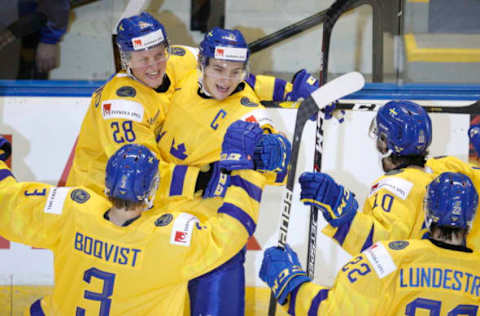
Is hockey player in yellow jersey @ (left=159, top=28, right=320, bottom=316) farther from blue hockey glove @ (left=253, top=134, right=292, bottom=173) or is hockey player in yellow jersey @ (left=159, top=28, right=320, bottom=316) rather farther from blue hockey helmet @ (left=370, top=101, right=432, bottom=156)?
blue hockey helmet @ (left=370, top=101, right=432, bottom=156)

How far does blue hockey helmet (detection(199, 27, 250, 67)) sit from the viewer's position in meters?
2.44

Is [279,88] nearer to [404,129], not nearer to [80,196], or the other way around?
[404,129]

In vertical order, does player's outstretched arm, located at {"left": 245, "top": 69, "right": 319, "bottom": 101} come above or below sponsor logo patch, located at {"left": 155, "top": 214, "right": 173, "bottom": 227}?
above

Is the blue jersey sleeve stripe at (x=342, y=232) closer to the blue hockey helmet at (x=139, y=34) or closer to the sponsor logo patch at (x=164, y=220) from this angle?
the sponsor logo patch at (x=164, y=220)

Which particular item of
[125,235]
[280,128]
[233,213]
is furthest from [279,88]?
[125,235]

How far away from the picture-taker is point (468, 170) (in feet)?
8.07

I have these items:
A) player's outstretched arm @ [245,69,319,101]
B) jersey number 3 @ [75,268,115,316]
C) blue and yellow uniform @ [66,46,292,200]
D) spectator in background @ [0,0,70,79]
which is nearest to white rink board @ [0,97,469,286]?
spectator in background @ [0,0,70,79]

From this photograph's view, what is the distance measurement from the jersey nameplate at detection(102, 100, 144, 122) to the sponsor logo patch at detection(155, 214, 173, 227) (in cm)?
51

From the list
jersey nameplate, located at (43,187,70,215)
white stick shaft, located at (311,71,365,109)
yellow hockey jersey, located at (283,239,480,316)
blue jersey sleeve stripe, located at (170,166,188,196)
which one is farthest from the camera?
blue jersey sleeve stripe, located at (170,166,188,196)

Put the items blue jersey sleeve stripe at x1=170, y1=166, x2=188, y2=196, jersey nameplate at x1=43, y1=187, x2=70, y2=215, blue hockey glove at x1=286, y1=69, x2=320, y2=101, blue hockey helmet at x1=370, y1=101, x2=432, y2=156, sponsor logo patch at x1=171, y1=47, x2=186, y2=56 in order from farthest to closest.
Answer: sponsor logo patch at x1=171, y1=47, x2=186, y2=56 < blue hockey glove at x1=286, y1=69, x2=320, y2=101 < blue jersey sleeve stripe at x1=170, y1=166, x2=188, y2=196 < blue hockey helmet at x1=370, y1=101, x2=432, y2=156 < jersey nameplate at x1=43, y1=187, x2=70, y2=215

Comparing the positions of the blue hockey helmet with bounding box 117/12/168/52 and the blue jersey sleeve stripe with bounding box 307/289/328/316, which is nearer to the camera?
the blue jersey sleeve stripe with bounding box 307/289/328/316

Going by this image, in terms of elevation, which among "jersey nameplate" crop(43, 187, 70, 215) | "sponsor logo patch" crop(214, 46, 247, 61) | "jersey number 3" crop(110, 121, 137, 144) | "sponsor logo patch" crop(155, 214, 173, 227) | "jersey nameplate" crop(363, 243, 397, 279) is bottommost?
"jersey nameplate" crop(363, 243, 397, 279)

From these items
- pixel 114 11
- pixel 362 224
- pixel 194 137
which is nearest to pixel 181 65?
pixel 194 137

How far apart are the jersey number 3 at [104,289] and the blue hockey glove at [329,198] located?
70 cm
